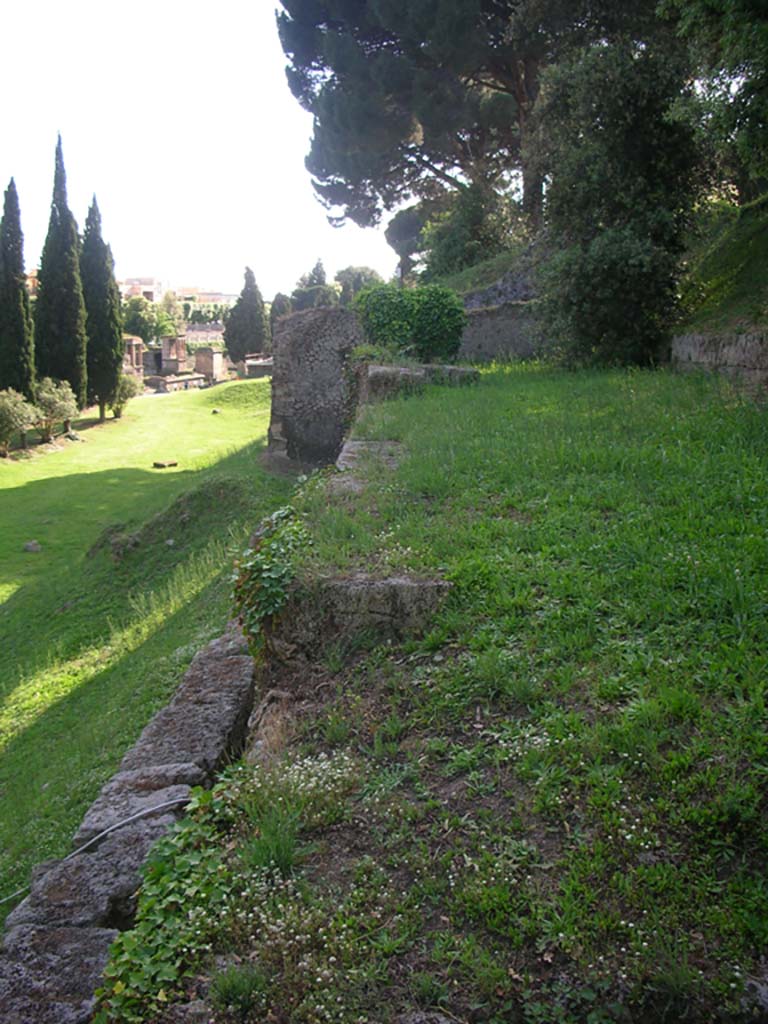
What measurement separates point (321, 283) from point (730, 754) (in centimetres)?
4369

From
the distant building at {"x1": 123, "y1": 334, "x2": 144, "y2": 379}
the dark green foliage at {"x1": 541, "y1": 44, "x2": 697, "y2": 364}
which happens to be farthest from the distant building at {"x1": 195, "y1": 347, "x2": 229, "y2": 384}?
the dark green foliage at {"x1": 541, "y1": 44, "x2": 697, "y2": 364}

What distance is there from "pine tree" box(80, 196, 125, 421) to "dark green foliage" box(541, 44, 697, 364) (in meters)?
18.3

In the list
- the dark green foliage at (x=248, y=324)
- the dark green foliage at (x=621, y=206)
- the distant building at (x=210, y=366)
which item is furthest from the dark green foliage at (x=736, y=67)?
the dark green foliage at (x=248, y=324)

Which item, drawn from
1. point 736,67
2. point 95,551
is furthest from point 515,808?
point 95,551

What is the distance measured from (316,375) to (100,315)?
1606 centimetres

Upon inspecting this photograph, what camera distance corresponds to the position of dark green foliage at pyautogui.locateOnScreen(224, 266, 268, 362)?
3981 cm

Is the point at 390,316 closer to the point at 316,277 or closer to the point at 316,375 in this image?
the point at 316,375

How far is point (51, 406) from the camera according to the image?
21.5m

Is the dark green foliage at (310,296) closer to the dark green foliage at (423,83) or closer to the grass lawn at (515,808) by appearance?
the dark green foliage at (423,83)

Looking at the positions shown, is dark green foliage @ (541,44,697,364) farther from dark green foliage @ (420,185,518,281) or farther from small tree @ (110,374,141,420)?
small tree @ (110,374,141,420)

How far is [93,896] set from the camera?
A: 255cm

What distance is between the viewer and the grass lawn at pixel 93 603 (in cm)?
500

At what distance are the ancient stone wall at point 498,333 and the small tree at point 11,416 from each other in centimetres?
1126

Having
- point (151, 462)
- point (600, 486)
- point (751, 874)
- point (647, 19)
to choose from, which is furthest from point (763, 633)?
point (151, 462)
